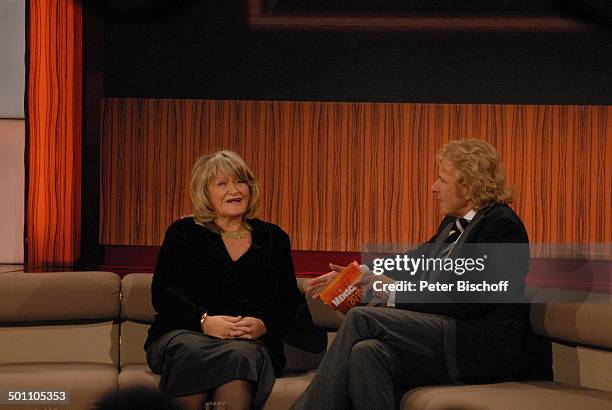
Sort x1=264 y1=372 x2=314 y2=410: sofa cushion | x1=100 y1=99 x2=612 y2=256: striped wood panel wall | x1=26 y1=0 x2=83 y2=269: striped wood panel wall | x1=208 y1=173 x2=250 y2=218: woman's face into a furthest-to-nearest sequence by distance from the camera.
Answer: x1=100 y1=99 x2=612 y2=256: striped wood panel wall < x1=26 y1=0 x2=83 y2=269: striped wood panel wall < x1=208 y1=173 x2=250 y2=218: woman's face < x1=264 y1=372 x2=314 y2=410: sofa cushion

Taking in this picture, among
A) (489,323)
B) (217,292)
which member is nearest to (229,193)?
(217,292)

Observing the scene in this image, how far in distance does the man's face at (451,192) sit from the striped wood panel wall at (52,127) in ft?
5.92

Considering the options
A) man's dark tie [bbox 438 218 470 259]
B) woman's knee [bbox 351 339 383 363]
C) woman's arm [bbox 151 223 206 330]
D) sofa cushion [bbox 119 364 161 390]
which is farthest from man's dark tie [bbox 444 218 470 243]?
sofa cushion [bbox 119 364 161 390]

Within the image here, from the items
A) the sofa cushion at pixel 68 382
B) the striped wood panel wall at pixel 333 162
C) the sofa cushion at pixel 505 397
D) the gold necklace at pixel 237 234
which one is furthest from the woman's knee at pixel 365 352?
the striped wood panel wall at pixel 333 162

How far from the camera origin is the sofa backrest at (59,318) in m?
2.93

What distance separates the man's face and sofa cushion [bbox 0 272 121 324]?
129cm

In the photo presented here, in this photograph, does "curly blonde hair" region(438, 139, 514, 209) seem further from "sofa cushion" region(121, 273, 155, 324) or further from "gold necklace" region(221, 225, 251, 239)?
"sofa cushion" region(121, 273, 155, 324)

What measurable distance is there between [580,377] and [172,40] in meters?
3.32

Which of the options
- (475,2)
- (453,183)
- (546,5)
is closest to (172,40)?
(475,2)

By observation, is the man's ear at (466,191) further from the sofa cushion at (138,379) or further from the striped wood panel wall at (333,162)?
the striped wood panel wall at (333,162)

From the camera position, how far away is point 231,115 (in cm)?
497

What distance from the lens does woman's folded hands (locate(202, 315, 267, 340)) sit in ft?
8.65

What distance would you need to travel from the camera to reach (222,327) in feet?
8.65

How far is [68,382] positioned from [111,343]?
34 cm
